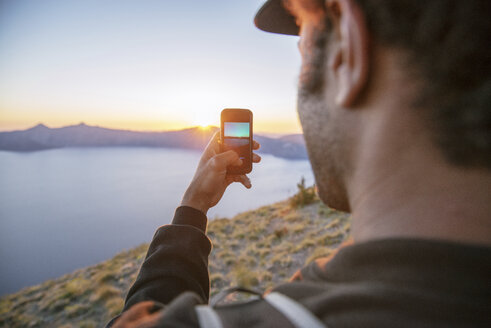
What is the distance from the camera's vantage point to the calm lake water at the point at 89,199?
89.6 ft

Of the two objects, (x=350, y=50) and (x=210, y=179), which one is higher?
(x=350, y=50)

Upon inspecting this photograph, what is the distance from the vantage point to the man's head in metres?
0.51

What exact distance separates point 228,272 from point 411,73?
6.29 metres

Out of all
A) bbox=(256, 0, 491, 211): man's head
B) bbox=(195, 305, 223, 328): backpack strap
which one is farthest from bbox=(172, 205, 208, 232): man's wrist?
bbox=(256, 0, 491, 211): man's head

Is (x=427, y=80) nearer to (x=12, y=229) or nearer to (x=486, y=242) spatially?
(x=486, y=242)

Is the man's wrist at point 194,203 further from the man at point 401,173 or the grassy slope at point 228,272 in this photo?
the grassy slope at point 228,272

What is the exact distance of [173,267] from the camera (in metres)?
0.92

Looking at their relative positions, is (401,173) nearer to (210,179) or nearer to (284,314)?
(284,314)

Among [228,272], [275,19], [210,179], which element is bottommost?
[228,272]

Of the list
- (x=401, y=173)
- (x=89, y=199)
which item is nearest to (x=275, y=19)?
(x=401, y=173)

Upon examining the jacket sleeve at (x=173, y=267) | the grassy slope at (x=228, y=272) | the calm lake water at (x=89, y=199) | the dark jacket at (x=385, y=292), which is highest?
the dark jacket at (x=385, y=292)

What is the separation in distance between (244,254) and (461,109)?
22.7ft

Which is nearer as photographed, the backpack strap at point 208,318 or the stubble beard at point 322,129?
the backpack strap at point 208,318

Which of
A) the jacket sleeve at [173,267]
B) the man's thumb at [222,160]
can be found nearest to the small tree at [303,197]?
the man's thumb at [222,160]
